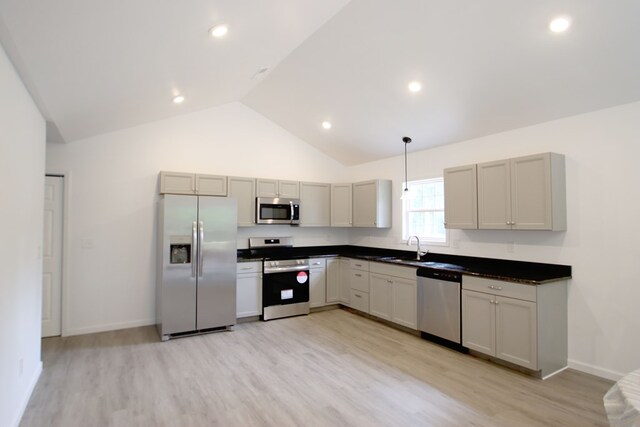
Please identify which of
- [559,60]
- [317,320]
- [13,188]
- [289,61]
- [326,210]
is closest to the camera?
[13,188]

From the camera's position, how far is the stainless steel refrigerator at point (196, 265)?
4.38 m

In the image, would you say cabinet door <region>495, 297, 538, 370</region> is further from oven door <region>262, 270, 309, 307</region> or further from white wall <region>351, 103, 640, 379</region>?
oven door <region>262, 270, 309, 307</region>

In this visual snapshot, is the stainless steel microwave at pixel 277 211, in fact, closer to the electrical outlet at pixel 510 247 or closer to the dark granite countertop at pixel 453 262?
the dark granite countertop at pixel 453 262

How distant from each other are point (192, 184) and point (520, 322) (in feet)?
13.8

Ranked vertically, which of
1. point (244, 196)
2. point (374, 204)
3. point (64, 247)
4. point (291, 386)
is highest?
point (244, 196)

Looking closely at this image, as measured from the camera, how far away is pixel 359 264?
548 centimetres

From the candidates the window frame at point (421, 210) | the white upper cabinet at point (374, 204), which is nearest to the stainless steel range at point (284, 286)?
the white upper cabinet at point (374, 204)

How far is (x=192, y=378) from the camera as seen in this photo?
3.28 metres

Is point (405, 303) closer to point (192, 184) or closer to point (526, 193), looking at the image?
point (526, 193)

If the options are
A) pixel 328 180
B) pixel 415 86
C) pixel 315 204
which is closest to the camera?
pixel 415 86

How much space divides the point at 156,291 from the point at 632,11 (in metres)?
5.53

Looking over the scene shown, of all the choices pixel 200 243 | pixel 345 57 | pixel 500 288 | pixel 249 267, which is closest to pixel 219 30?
pixel 345 57

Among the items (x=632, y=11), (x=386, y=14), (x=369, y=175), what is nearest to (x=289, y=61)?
(x=386, y=14)

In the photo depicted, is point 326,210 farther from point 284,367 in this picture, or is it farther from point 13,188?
point 13,188
